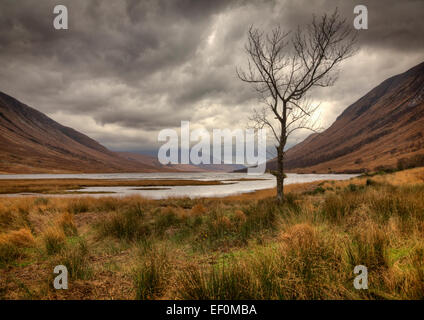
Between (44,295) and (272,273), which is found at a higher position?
(272,273)

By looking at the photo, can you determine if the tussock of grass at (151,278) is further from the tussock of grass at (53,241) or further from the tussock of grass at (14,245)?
the tussock of grass at (14,245)

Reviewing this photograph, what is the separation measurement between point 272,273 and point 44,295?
12.2 ft

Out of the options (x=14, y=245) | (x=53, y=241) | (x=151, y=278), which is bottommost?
(x=14, y=245)

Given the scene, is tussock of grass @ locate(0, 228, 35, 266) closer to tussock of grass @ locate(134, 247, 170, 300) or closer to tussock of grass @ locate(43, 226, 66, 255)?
tussock of grass @ locate(43, 226, 66, 255)

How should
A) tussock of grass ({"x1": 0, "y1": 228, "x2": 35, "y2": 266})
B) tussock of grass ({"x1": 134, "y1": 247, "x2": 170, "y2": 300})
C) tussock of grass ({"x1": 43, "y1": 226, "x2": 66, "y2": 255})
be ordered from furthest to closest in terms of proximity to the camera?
tussock of grass ({"x1": 43, "y1": 226, "x2": 66, "y2": 255}) → tussock of grass ({"x1": 0, "y1": 228, "x2": 35, "y2": 266}) → tussock of grass ({"x1": 134, "y1": 247, "x2": 170, "y2": 300})

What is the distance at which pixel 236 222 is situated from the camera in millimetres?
8914

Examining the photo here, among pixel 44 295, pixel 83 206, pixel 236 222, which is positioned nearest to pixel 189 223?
pixel 236 222

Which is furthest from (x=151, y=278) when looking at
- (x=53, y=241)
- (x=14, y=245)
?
(x=14, y=245)

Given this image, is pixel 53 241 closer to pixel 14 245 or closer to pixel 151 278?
pixel 14 245

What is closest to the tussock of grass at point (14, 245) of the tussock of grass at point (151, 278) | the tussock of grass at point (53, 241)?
the tussock of grass at point (53, 241)

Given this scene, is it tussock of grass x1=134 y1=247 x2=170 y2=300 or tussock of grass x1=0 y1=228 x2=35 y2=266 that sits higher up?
tussock of grass x1=134 y1=247 x2=170 y2=300

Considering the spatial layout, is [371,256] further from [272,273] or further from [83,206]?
[83,206]

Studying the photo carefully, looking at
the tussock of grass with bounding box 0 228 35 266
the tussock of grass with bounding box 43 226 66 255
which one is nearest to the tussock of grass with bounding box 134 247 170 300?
the tussock of grass with bounding box 43 226 66 255

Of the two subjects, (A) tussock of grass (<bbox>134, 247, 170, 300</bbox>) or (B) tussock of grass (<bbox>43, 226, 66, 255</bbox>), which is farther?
(B) tussock of grass (<bbox>43, 226, 66, 255</bbox>)
